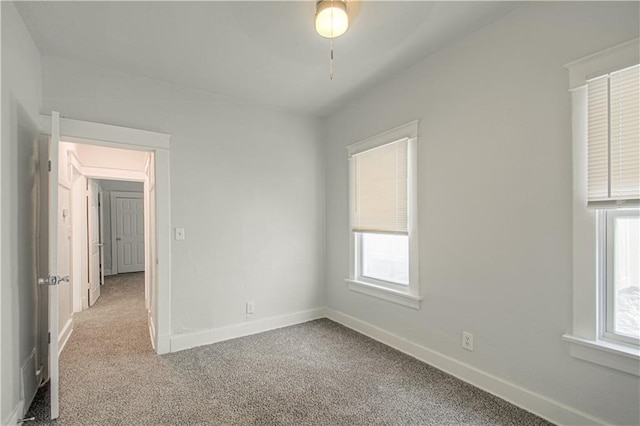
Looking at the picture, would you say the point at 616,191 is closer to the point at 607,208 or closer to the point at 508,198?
the point at 607,208

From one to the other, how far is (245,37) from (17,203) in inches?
73.2

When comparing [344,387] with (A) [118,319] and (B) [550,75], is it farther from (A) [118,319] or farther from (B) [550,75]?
(A) [118,319]

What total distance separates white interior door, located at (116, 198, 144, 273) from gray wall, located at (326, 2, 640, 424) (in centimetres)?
757

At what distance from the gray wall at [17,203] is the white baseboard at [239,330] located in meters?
1.12

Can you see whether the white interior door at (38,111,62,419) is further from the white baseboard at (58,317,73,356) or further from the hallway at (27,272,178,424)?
the white baseboard at (58,317,73,356)

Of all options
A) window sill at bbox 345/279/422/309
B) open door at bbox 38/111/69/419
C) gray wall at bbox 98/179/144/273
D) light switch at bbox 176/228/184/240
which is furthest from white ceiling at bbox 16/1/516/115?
gray wall at bbox 98/179/144/273

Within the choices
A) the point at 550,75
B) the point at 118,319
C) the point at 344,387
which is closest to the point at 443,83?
the point at 550,75

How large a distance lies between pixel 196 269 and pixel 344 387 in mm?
1811

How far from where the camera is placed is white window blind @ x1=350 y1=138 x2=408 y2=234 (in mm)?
2936

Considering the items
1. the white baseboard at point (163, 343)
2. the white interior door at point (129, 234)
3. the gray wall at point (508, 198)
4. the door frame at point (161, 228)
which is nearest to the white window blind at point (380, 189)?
the gray wall at point (508, 198)

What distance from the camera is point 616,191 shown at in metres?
1.64

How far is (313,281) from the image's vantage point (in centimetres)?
396

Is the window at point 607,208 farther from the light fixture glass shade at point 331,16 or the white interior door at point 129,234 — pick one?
the white interior door at point 129,234

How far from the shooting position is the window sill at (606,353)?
1.57 m
